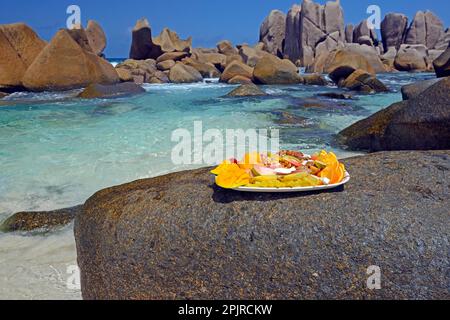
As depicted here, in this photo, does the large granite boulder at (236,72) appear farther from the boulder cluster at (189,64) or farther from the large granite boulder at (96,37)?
the large granite boulder at (96,37)

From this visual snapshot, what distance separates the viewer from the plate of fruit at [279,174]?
2.42 m

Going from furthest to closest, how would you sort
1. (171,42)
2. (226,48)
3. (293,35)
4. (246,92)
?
(293,35)
(226,48)
(171,42)
(246,92)

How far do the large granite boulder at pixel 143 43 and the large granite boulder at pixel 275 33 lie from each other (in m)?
19.4

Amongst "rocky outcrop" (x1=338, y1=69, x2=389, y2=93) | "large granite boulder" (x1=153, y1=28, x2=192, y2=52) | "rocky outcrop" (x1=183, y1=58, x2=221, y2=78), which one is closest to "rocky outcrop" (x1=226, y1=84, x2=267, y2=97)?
→ "rocky outcrop" (x1=338, y1=69, x2=389, y2=93)

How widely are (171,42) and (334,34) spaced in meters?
20.5

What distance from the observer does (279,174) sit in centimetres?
251

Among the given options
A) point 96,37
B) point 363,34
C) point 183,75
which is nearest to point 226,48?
point 96,37

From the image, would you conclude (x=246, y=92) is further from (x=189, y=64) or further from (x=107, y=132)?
(x=189, y=64)

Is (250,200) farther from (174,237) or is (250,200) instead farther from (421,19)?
(421,19)

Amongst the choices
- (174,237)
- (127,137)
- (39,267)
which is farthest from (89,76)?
(174,237)

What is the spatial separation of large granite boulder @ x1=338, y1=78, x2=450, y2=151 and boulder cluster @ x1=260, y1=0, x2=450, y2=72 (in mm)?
37868

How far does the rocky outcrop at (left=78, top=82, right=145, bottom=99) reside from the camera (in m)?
15.5
